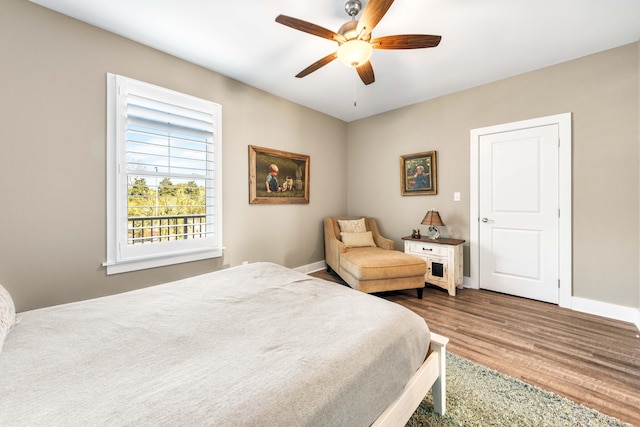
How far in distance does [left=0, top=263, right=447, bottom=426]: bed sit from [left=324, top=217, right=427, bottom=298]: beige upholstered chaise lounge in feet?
5.10

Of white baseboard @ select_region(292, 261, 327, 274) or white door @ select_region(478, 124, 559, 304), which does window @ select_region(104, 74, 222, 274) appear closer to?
white baseboard @ select_region(292, 261, 327, 274)

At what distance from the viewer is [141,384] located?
0.75 m

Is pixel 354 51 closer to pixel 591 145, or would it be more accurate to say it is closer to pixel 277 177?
pixel 277 177

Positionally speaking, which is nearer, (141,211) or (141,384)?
(141,384)

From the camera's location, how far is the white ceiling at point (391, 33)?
197 cm

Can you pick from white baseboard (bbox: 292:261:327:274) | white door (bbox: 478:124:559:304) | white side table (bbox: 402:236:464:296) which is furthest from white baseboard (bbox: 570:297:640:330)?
white baseboard (bbox: 292:261:327:274)

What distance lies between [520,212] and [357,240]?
2020mm

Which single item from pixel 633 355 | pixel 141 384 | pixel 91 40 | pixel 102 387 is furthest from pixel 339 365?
pixel 91 40

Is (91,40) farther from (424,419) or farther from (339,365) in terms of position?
(424,419)

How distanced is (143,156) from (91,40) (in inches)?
38.8

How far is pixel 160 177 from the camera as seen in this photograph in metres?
2.54

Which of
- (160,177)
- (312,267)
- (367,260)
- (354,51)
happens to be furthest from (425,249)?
(160,177)

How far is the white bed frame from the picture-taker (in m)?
1.01

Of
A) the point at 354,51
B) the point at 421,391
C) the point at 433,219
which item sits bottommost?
the point at 421,391
